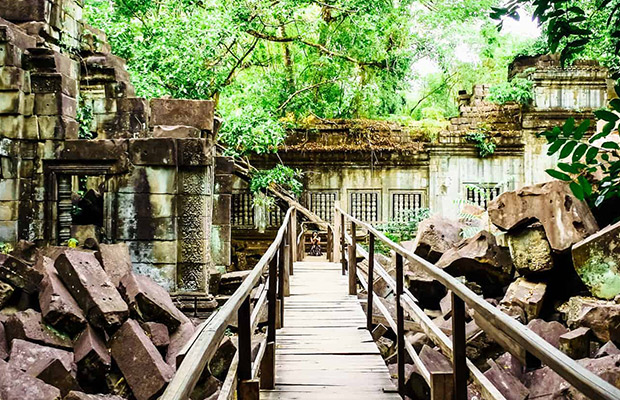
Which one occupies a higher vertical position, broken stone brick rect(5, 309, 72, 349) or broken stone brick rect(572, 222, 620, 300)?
broken stone brick rect(572, 222, 620, 300)

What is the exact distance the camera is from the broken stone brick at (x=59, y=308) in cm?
610

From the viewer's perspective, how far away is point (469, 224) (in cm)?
1151

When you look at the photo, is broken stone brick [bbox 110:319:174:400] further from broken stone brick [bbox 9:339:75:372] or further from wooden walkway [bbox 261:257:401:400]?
wooden walkway [bbox 261:257:401:400]

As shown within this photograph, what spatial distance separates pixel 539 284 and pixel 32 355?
653 centimetres

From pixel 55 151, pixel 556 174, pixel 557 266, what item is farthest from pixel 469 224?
pixel 556 174

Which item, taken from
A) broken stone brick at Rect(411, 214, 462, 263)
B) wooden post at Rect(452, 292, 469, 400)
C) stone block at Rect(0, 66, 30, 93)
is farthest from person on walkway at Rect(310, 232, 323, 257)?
wooden post at Rect(452, 292, 469, 400)

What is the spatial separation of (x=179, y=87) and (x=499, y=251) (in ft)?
28.3

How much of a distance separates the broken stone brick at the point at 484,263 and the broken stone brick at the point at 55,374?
5.83 m

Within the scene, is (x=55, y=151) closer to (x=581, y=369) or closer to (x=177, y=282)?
(x=177, y=282)

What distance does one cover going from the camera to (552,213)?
7551 millimetres

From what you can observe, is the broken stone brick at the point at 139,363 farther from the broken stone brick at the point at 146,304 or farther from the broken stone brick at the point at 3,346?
the broken stone brick at the point at 3,346

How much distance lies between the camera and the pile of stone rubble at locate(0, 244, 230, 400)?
18.2ft

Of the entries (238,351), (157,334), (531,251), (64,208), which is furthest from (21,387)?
(531,251)

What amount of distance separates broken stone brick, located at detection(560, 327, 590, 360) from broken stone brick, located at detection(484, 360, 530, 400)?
0.81 meters
